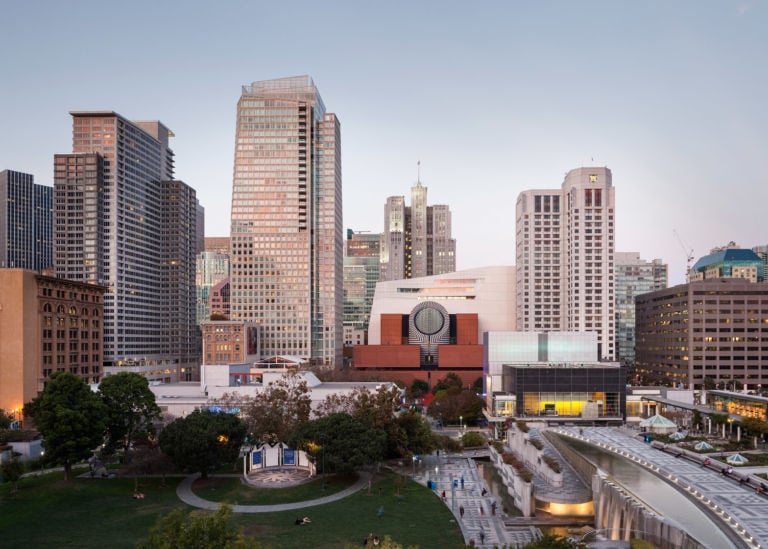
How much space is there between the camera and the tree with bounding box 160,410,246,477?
63312 millimetres

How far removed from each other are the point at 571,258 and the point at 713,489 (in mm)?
127391

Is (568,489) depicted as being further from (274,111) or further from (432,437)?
(274,111)

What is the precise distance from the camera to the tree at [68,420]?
203 feet

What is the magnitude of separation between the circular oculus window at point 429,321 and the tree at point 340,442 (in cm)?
10496

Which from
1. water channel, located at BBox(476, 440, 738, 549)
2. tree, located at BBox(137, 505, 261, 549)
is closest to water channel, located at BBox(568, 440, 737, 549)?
water channel, located at BBox(476, 440, 738, 549)

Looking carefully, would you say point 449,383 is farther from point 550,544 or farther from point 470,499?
point 550,544

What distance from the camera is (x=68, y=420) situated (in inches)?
2442

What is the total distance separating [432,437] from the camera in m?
76.9

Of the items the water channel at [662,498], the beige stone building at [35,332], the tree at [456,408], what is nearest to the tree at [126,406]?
the beige stone building at [35,332]

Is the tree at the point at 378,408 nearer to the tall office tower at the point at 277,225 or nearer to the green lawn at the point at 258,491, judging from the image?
the green lawn at the point at 258,491

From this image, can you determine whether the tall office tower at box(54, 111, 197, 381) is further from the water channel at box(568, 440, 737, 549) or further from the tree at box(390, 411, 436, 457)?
the water channel at box(568, 440, 737, 549)

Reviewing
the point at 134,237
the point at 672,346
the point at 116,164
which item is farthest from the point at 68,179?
the point at 672,346

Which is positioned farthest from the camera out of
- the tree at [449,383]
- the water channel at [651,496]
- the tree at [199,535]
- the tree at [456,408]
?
the tree at [449,383]

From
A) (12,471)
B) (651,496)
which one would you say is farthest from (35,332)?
(651,496)
